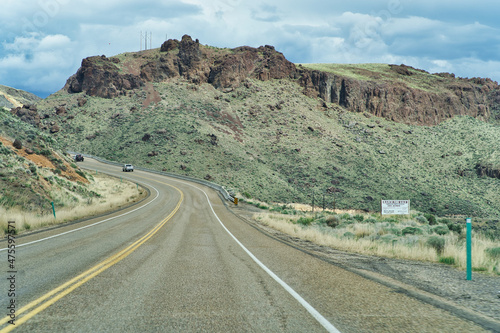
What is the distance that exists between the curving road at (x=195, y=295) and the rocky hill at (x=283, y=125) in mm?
36775

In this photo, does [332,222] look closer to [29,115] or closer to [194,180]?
[194,180]

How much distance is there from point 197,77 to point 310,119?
112ft

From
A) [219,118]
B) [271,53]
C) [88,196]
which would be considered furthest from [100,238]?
[271,53]

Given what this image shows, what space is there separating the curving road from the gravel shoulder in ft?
1.00

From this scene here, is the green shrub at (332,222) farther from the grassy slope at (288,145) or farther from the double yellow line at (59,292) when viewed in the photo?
the grassy slope at (288,145)

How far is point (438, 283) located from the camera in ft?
19.4

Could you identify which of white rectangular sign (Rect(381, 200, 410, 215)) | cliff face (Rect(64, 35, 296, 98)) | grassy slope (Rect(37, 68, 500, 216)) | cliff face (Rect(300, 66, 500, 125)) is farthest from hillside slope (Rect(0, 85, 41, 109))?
white rectangular sign (Rect(381, 200, 410, 215))

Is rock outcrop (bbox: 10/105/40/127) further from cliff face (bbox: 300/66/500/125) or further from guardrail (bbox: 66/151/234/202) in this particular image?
cliff face (bbox: 300/66/500/125)

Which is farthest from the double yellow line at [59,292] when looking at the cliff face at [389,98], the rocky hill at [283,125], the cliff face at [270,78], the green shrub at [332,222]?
the cliff face at [389,98]

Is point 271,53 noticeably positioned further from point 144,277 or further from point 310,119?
point 144,277

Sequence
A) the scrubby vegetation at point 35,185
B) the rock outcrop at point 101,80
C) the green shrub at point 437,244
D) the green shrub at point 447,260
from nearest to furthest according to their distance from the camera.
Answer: the green shrub at point 447,260 < the green shrub at point 437,244 < the scrubby vegetation at point 35,185 < the rock outcrop at point 101,80

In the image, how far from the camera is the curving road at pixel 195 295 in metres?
3.79

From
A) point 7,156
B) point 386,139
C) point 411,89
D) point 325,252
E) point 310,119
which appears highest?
point 411,89

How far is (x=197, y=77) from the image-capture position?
85.8m
